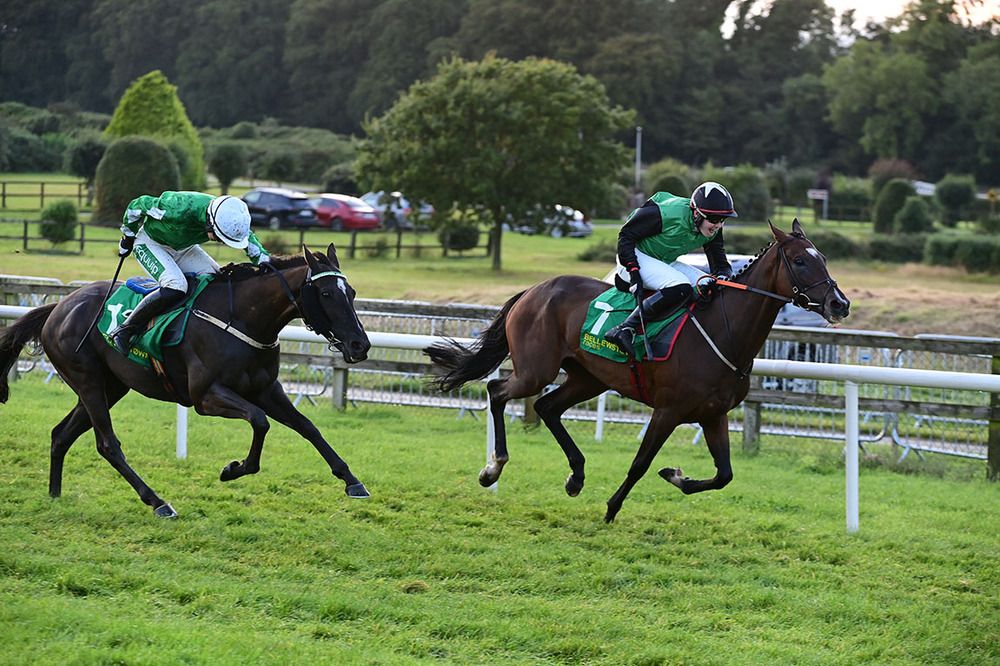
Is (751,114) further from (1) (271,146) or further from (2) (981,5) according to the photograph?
(1) (271,146)

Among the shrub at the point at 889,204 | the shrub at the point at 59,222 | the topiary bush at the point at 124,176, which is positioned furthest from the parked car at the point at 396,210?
the shrub at the point at 889,204

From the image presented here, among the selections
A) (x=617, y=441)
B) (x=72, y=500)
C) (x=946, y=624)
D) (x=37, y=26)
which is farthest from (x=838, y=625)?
(x=37, y=26)

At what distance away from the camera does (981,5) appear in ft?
218

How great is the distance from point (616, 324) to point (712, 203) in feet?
3.01

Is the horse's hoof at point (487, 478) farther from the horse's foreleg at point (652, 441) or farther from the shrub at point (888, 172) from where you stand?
the shrub at point (888, 172)

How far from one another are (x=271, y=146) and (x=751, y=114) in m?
29.9

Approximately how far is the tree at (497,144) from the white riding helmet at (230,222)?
911 inches

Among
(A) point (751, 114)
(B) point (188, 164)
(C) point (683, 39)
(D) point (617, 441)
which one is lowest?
(D) point (617, 441)

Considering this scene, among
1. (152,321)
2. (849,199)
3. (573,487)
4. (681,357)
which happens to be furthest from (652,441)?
(849,199)

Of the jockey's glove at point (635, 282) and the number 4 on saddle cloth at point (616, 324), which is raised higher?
the jockey's glove at point (635, 282)

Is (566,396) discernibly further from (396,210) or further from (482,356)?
(396,210)

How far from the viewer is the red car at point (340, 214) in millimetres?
37344

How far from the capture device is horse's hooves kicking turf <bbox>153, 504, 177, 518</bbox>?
713 centimetres

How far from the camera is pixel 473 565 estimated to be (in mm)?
6348
